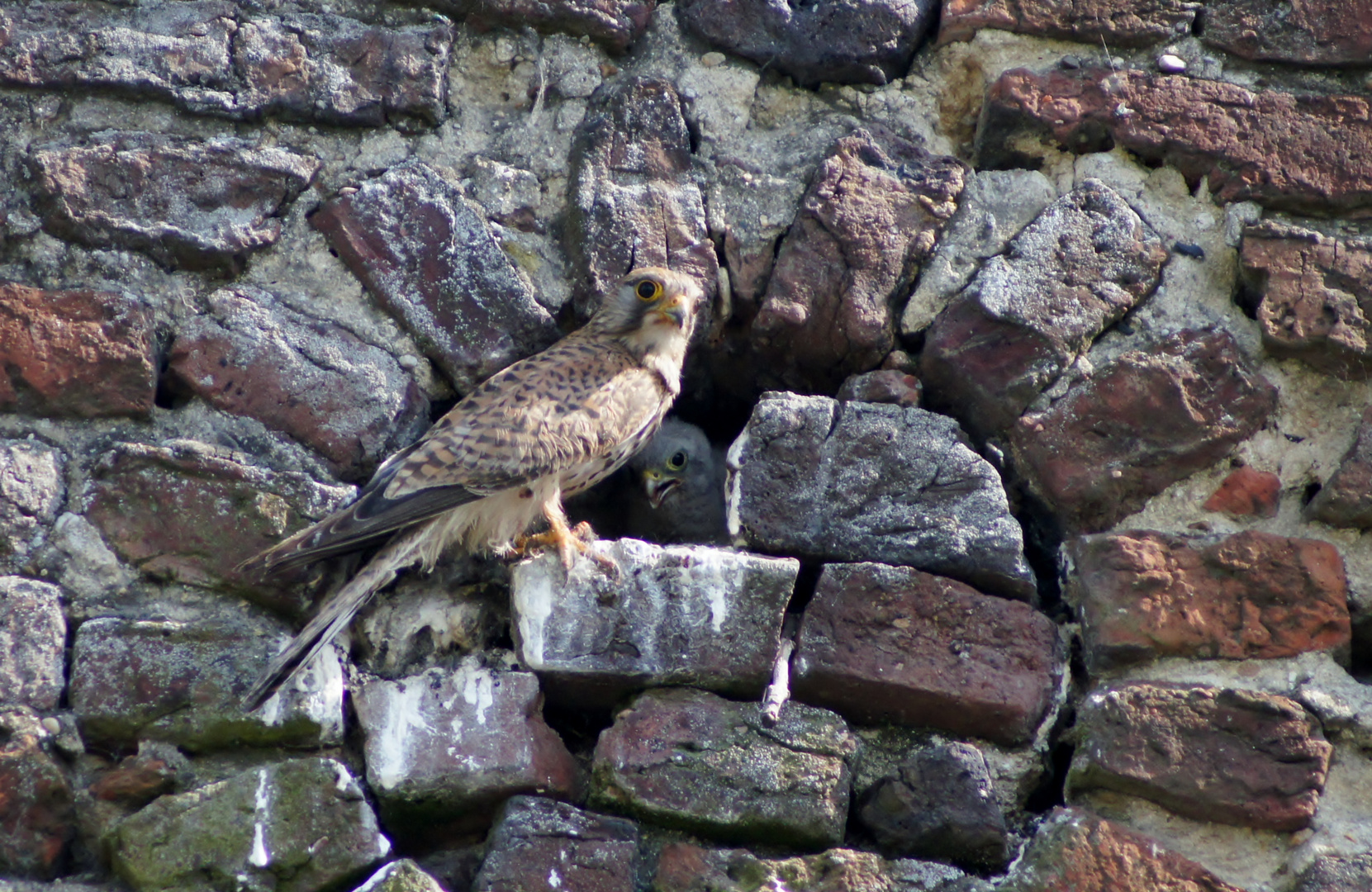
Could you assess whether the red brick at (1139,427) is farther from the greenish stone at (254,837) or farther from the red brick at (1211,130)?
the greenish stone at (254,837)

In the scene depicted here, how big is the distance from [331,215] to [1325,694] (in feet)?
6.81

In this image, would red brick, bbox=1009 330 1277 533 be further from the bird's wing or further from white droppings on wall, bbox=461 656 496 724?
white droppings on wall, bbox=461 656 496 724

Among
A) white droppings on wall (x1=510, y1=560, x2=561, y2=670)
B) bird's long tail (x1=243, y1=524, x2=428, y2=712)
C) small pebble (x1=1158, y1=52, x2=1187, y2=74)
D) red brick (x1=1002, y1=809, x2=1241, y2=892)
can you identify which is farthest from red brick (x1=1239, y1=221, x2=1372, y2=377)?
bird's long tail (x1=243, y1=524, x2=428, y2=712)

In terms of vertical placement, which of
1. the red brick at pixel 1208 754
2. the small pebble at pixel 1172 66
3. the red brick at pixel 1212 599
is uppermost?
the small pebble at pixel 1172 66

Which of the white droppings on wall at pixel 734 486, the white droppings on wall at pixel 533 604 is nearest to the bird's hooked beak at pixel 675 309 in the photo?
the white droppings on wall at pixel 734 486

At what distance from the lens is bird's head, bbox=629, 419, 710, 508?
367cm

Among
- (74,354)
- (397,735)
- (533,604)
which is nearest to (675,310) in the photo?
(533,604)

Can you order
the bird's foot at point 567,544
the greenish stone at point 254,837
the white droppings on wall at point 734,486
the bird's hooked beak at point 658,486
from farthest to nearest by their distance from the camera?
the bird's hooked beak at point 658,486 → the white droppings on wall at point 734,486 → the bird's foot at point 567,544 → the greenish stone at point 254,837

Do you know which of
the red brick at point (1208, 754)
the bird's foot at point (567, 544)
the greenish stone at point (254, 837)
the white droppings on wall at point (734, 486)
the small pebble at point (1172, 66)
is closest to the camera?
the greenish stone at point (254, 837)

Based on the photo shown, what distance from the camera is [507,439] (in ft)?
8.80

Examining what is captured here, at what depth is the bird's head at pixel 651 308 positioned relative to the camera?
2.77 m

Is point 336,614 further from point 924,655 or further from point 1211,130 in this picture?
point 1211,130

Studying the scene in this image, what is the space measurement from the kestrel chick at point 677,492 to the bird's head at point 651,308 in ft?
2.44

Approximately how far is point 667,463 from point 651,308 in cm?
89
